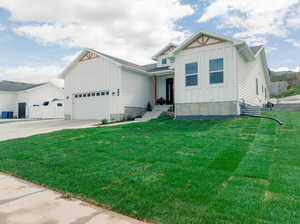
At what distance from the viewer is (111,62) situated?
1490cm

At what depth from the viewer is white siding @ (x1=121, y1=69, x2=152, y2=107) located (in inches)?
591

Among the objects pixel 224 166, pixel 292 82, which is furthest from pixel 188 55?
pixel 292 82

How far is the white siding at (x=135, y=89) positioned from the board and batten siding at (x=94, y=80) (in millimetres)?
620

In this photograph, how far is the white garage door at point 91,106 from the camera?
1520cm

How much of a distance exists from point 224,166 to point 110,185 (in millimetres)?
2308

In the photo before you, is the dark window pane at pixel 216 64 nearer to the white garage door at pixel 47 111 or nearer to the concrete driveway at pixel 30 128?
the concrete driveway at pixel 30 128

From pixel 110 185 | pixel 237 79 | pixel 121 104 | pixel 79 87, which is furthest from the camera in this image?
pixel 79 87

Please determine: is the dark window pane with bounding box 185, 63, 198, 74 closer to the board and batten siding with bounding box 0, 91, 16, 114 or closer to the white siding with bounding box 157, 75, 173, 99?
the white siding with bounding box 157, 75, 173, 99

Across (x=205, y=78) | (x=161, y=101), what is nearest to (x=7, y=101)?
(x=161, y=101)

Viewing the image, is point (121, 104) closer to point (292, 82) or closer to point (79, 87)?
point (79, 87)

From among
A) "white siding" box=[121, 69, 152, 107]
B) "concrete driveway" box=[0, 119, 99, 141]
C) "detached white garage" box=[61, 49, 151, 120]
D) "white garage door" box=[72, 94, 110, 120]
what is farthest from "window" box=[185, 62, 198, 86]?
"concrete driveway" box=[0, 119, 99, 141]

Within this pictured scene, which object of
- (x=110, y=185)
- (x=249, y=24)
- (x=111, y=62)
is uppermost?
(x=249, y=24)

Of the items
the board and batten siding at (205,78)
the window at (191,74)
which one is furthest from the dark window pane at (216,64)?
the window at (191,74)

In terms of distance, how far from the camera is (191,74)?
11805mm
